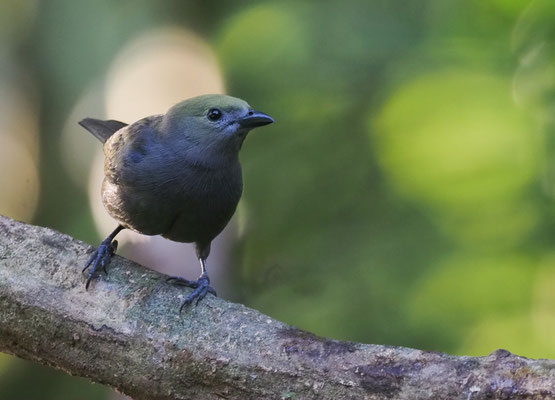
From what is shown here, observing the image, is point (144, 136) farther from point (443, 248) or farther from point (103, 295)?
point (443, 248)

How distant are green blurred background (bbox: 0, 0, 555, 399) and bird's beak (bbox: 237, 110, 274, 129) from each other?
3.30ft

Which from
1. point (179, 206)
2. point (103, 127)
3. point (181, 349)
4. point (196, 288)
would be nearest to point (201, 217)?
point (179, 206)

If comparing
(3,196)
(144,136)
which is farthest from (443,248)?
(3,196)

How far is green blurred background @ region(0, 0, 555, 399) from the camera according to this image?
3975 mm

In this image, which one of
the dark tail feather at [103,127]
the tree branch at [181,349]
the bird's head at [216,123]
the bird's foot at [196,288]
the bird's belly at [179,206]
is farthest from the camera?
the dark tail feather at [103,127]

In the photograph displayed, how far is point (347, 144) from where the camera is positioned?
16.5 feet

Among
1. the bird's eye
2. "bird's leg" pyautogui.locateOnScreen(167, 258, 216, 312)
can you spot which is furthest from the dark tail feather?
"bird's leg" pyautogui.locateOnScreen(167, 258, 216, 312)

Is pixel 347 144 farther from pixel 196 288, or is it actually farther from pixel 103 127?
pixel 196 288

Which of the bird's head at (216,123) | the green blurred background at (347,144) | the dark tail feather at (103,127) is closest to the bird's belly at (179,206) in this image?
the bird's head at (216,123)

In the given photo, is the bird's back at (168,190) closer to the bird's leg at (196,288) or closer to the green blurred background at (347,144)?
the bird's leg at (196,288)

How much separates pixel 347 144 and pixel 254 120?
1428 millimetres

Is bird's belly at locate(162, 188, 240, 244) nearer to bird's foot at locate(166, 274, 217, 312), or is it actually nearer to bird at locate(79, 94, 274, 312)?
bird at locate(79, 94, 274, 312)

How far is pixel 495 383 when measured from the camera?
245cm

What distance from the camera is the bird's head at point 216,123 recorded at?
3.82m
